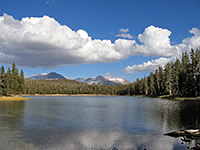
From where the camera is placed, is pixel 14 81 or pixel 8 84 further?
pixel 14 81

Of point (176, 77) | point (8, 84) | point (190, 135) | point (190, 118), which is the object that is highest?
point (176, 77)

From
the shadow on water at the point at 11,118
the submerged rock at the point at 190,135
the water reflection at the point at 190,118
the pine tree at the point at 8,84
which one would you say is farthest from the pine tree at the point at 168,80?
the submerged rock at the point at 190,135

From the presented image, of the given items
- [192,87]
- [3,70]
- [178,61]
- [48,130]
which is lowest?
[48,130]

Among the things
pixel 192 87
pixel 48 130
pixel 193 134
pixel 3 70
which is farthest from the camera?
pixel 3 70

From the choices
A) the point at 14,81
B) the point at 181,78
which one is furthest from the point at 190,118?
the point at 14,81

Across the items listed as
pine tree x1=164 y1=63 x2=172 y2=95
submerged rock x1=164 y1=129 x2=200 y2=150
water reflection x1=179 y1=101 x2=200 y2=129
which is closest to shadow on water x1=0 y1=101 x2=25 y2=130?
submerged rock x1=164 y1=129 x2=200 y2=150

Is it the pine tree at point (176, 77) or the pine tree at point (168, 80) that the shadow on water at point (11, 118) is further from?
the pine tree at point (168, 80)

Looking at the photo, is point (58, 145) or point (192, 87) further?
point (192, 87)

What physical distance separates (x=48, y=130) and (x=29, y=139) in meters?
4.85

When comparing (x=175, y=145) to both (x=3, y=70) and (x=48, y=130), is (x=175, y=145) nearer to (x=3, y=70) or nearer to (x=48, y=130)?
(x=48, y=130)

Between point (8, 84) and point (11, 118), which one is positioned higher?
point (8, 84)

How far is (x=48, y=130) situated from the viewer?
83.8ft

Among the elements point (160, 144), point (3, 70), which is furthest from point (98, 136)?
point (3, 70)

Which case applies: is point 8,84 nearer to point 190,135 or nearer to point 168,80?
point 168,80
